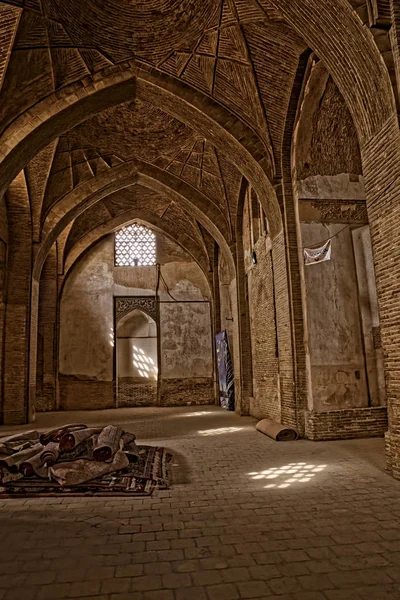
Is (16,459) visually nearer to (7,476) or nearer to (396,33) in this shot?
(7,476)

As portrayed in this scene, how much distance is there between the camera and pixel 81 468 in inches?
196

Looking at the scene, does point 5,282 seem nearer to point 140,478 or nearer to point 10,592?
point 140,478

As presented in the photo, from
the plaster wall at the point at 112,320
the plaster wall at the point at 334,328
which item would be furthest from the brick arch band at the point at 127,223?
the plaster wall at the point at 334,328

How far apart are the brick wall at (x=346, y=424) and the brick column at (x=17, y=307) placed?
8.03 m

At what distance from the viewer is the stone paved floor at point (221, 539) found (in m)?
2.53

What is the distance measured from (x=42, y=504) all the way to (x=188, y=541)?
1.85m

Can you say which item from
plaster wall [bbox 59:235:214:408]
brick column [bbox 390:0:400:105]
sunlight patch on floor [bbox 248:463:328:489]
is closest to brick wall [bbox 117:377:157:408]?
plaster wall [bbox 59:235:214:408]

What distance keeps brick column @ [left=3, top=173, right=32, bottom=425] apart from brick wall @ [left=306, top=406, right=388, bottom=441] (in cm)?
803

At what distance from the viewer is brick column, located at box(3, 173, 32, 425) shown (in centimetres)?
1193

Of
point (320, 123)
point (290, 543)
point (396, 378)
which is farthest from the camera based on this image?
point (320, 123)

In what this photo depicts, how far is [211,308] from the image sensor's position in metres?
17.6

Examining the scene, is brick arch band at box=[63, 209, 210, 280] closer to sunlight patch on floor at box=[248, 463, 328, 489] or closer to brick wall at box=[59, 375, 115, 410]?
brick wall at box=[59, 375, 115, 410]

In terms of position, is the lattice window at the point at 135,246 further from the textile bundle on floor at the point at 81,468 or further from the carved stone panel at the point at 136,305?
the textile bundle on floor at the point at 81,468

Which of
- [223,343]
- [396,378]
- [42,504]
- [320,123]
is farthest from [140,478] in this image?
[223,343]
